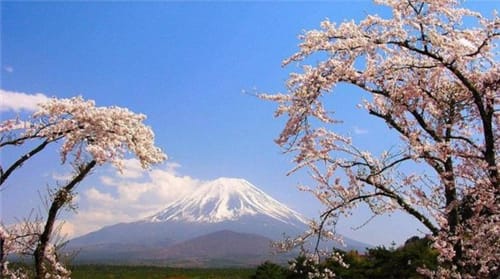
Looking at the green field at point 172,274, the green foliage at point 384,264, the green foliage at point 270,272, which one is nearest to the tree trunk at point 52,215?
the green foliage at point 384,264

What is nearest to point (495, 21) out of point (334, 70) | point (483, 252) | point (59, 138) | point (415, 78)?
point (415, 78)

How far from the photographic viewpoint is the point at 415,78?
10867 mm

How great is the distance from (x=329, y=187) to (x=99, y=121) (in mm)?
4543

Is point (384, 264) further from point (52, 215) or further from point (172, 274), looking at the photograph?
point (172, 274)

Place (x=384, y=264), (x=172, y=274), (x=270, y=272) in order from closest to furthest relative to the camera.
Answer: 1. (x=384, y=264)
2. (x=270, y=272)
3. (x=172, y=274)

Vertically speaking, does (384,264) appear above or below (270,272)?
above

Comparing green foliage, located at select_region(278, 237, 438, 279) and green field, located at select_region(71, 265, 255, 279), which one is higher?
green field, located at select_region(71, 265, 255, 279)

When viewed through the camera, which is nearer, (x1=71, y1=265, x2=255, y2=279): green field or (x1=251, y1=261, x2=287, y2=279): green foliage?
(x1=251, y1=261, x2=287, y2=279): green foliage

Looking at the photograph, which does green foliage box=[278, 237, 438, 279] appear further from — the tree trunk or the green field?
the green field

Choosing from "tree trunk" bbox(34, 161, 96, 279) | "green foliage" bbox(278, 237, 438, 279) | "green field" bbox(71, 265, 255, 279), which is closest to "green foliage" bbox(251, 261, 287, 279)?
"green foliage" bbox(278, 237, 438, 279)

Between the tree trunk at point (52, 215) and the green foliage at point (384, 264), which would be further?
the green foliage at point (384, 264)

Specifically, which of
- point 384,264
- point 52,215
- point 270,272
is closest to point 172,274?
point 270,272

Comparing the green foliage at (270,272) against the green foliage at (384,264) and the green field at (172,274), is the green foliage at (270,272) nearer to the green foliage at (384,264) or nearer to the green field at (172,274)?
the green foliage at (384,264)

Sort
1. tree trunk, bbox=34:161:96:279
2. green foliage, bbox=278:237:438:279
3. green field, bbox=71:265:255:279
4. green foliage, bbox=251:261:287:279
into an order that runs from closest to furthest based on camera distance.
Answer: tree trunk, bbox=34:161:96:279
green foliage, bbox=278:237:438:279
green foliage, bbox=251:261:287:279
green field, bbox=71:265:255:279
